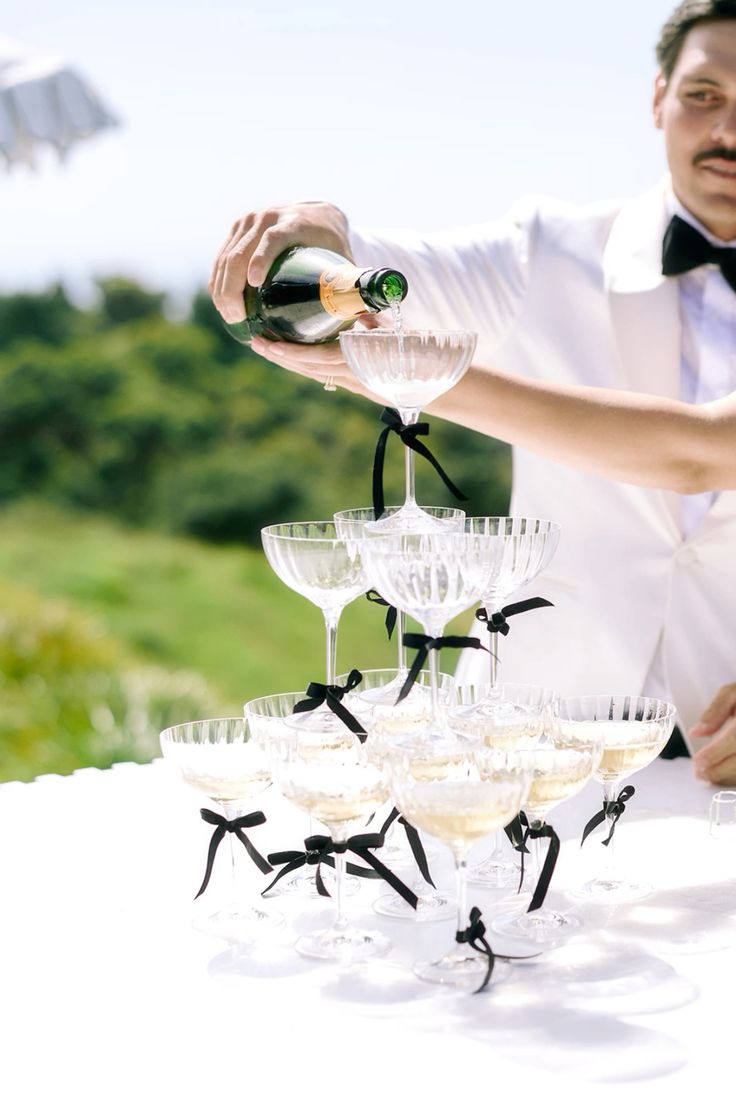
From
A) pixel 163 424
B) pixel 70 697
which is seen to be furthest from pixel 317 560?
pixel 163 424

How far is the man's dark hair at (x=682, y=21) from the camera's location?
93.4 inches

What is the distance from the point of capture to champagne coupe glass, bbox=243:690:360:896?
1.45 m

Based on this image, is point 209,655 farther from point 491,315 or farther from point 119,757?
point 491,315

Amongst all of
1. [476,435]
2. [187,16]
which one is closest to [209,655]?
[476,435]

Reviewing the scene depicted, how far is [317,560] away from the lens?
1.60 m

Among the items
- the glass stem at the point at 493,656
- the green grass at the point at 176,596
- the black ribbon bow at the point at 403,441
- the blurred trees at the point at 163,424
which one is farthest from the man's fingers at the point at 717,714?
the green grass at the point at 176,596

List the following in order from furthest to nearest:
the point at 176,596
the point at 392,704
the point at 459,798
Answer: the point at 176,596 < the point at 392,704 < the point at 459,798

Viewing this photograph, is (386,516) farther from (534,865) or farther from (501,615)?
(534,865)

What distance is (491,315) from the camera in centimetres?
264

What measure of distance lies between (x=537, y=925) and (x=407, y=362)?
65cm

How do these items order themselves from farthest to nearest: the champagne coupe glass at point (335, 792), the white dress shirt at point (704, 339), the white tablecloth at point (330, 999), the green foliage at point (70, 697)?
the green foliage at point (70, 697), the white dress shirt at point (704, 339), the champagne coupe glass at point (335, 792), the white tablecloth at point (330, 999)

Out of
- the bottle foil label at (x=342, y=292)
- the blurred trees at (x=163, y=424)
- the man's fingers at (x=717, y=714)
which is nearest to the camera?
the bottle foil label at (x=342, y=292)

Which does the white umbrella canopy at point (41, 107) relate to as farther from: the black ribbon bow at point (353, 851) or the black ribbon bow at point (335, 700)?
the black ribbon bow at point (353, 851)

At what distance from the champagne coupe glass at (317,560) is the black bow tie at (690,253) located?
1.16m
